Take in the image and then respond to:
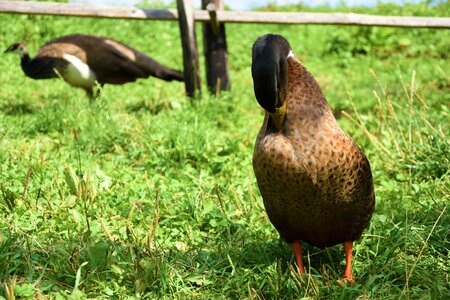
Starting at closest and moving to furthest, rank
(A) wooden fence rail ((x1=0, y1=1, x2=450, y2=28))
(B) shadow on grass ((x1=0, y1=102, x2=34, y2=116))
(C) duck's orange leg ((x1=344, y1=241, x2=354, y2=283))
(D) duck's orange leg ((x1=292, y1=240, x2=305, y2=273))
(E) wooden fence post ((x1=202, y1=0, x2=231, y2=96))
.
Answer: (C) duck's orange leg ((x1=344, y1=241, x2=354, y2=283)) → (D) duck's orange leg ((x1=292, y1=240, x2=305, y2=273)) → (B) shadow on grass ((x1=0, y1=102, x2=34, y2=116)) → (A) wooden fence rail ((x1=0, y1=1, x2=450, y2=28)) → (E) wooden fence post ((x1=202, y1=0, x2=231, y2=96))

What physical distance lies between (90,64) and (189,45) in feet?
3.78

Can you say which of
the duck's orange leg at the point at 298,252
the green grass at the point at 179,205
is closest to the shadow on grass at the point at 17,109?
the green grass at the point at 179,205

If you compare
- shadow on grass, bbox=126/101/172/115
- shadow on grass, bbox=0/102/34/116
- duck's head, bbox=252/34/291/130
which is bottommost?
shadow on grass, bbox=126/101/172/115

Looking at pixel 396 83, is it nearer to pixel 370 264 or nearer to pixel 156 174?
pixel 156 174

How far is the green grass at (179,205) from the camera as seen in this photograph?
278 centimetres

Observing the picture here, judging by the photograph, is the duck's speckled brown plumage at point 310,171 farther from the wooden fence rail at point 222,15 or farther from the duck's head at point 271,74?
the wooden fence rail at point 222,15

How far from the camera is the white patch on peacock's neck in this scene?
22.2ft

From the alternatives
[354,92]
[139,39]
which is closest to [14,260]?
[354,92]

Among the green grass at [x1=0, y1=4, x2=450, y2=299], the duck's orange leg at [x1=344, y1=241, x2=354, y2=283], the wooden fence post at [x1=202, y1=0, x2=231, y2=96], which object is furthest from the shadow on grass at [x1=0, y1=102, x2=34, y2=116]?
the duck's orange leg at [x1=344, y1=241, x2=354, y2=283]

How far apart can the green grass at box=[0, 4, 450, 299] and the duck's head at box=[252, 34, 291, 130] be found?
69cm

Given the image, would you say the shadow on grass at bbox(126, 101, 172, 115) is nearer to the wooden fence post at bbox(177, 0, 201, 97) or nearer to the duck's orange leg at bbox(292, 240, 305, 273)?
the wooden fence post at bbox(177, 0, 201, 97)

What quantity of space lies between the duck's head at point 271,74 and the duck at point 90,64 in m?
4.42

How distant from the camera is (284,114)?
9.21ft

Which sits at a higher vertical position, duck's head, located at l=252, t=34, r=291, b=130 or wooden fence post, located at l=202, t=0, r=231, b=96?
duck's head, located at l=252, t=34, r=291, b=130
